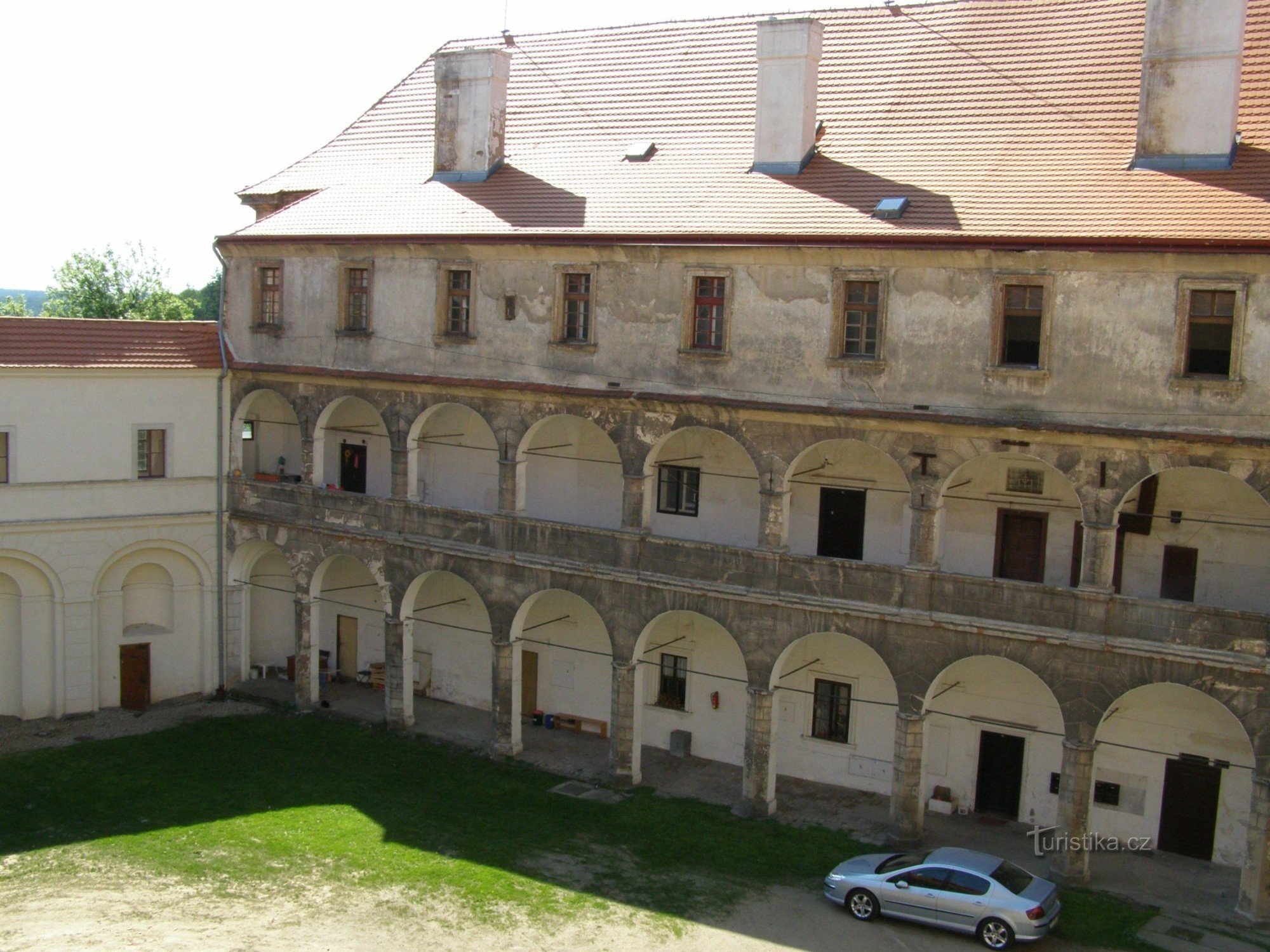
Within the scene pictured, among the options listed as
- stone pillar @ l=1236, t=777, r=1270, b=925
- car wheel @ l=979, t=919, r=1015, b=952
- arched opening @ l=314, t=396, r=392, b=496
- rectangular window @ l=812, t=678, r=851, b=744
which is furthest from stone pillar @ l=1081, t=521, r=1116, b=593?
arched opening @ l=314, t=396, r=392, b=496

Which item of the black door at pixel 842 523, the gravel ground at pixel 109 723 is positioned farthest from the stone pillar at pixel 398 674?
the black door at pixel 842 523

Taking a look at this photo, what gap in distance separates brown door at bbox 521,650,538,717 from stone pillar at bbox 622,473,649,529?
21.1 feet

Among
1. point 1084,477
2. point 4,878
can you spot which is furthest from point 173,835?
point 1084,477

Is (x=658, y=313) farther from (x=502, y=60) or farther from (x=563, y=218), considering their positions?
(x=502, y=60)

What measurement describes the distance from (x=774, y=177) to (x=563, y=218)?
14.5 ft

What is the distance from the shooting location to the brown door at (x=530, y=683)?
107 ft

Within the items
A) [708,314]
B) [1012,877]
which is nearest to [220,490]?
[708,314]

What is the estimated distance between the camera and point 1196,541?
2489 centimetres

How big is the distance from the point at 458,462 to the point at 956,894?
16.4 m

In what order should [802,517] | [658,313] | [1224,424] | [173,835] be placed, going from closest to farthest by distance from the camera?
[1224,424] < [173,835] < [658,313] < [802,517]

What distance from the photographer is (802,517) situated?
28.6 meters

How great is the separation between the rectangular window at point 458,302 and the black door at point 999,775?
13.7m

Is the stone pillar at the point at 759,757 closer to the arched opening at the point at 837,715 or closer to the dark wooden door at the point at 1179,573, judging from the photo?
the arched opening at the point at 837,715

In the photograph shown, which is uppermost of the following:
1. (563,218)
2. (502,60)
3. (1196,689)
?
(502,60)
